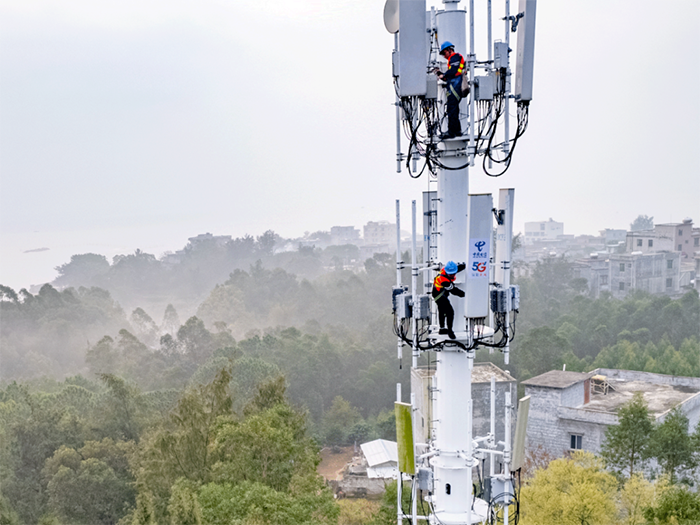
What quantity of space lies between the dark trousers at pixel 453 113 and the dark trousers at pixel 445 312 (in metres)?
2.24

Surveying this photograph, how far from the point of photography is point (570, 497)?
16.8 metres

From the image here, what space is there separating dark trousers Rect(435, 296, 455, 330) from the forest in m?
8.82

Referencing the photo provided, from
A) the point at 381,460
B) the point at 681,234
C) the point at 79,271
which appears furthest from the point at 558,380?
the point at 79,271

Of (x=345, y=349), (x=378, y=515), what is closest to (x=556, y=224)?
(x=345, y=349)

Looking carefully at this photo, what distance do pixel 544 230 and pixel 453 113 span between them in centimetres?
18246

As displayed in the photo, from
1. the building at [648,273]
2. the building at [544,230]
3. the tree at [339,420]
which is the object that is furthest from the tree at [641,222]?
the tree at [339,420]

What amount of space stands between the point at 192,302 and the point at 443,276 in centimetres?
10235

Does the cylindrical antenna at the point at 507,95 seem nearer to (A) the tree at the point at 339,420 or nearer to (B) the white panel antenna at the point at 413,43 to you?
(B) the white panel antenna at the point at 413,43

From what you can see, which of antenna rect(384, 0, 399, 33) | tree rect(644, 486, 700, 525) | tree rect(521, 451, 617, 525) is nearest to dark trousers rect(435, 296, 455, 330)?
antenna rect(384, 0, 399, 33)

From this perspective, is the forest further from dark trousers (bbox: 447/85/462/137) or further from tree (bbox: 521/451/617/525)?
dark trousers (bbox: 447/85/462/137)

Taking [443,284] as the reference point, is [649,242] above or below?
below

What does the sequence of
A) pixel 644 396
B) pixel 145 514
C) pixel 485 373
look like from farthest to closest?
pixel 644 396
pixel 485 373
pixel 145 514

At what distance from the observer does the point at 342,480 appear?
3120 cm

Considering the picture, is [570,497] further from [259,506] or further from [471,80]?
[471,80]
